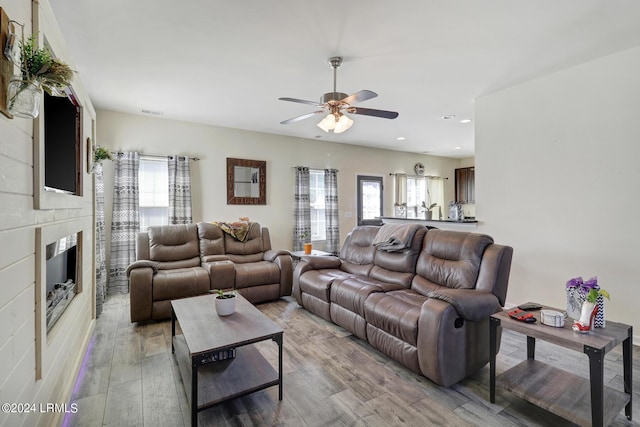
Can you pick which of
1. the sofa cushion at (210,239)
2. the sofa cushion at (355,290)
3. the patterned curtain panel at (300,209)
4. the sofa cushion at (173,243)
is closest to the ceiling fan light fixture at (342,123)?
the sofa cushion at (355,290)

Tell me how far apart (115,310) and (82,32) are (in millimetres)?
3061

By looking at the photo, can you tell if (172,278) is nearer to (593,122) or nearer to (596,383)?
(596,383)

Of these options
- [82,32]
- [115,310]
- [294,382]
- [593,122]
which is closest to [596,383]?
[294,382]

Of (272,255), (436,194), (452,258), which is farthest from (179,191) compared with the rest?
(436,194)

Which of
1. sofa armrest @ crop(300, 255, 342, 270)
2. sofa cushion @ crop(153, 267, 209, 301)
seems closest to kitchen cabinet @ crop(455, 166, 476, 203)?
sofa armrest @ crop(300, 255, 342, 270)

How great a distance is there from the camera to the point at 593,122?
3.15 meters

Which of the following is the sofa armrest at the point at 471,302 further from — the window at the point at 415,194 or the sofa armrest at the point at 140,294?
the window at the point at 415,194

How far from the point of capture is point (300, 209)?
20.5 ft

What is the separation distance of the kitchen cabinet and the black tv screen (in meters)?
8.76

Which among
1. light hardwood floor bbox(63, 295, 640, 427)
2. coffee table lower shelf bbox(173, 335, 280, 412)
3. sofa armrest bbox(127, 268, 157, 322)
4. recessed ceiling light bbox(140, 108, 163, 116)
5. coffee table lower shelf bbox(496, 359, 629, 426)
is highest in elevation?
recessed ceiling light bbox(140, 108, 163, 116)

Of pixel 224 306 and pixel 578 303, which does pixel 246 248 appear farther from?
pixel 578 303

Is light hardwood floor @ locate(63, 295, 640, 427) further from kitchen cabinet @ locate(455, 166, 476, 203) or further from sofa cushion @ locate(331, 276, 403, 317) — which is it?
kitchen cabinet @ locate(455, 166, 476, 203)

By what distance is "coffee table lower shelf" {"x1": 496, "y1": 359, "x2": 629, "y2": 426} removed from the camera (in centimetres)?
169

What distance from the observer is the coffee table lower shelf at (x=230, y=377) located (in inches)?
74.7
